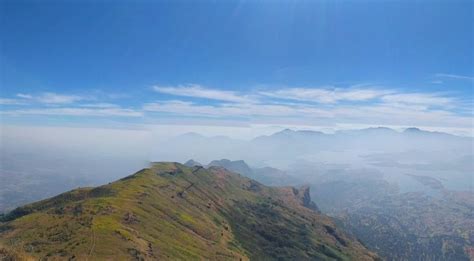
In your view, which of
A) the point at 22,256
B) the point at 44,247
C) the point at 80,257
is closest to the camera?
the point at 22,256

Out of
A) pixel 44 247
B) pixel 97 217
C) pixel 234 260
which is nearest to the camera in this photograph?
pixel 44 247

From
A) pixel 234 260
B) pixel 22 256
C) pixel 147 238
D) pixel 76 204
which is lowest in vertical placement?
pixel 234 260

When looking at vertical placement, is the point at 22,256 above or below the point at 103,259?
above

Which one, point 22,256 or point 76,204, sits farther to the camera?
point 76,204

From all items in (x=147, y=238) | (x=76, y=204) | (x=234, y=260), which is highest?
(x=76, y=204)

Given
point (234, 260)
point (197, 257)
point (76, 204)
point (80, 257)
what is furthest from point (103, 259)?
point (234, 260)

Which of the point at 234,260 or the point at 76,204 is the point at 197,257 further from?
the point at 76,204

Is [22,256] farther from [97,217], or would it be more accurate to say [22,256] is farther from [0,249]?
[97,217]

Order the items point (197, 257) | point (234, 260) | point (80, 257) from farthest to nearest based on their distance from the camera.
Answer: point (234, 260), point (197, 257), point (80, 257)

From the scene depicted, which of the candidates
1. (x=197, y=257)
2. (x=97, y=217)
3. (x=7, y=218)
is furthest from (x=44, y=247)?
(x=7, y=218)
